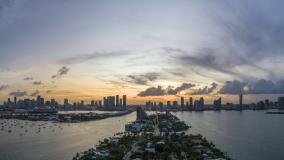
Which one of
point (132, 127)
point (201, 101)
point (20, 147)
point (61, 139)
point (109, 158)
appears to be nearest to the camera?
point (109, 158)

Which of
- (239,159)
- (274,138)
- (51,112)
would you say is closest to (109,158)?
(239,159)

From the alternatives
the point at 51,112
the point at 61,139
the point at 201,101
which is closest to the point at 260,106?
the point at 201,101

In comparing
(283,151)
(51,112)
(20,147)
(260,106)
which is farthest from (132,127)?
(260,106)

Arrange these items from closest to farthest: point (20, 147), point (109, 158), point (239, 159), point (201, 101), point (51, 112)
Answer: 1. point (109, 158)
2. point (239, 159)
3. point (20, 147)
4. point (51, 112)
5. point (201, 101)

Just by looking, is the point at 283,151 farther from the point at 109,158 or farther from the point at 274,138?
the point at 109,158

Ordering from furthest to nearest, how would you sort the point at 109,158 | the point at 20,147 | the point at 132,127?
1. the point at 132,127
2. the point at 20,147
3. the point at 109,158

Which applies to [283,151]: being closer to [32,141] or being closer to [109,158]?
[109,158]

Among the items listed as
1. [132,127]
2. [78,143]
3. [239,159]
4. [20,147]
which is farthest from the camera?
[132,127]

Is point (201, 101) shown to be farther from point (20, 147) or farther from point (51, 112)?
point (20, 147)

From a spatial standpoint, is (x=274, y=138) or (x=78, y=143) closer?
(x=78, y=143)

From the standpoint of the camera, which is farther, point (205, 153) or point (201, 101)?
point (201, 101)
